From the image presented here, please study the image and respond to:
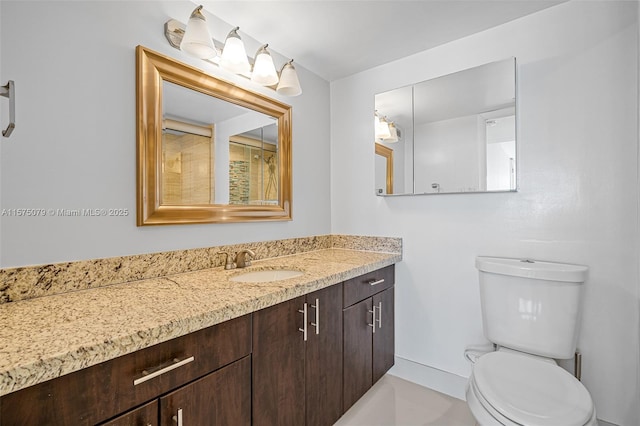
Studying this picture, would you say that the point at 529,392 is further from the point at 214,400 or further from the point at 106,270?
the point at 106,270

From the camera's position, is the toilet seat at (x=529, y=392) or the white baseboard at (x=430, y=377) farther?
the white baseboard at (x=430, y=377)

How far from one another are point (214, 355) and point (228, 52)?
4.65ft

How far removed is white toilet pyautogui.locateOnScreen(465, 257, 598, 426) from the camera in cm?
105

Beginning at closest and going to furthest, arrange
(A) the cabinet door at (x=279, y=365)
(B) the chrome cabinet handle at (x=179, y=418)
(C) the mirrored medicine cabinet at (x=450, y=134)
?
(B) the chrome cabinet handle at (x=179, y=418), (A) the cabinet door at (x=279, y=365), (C) the mirrored medicine cabinet at (x=450, y=134)

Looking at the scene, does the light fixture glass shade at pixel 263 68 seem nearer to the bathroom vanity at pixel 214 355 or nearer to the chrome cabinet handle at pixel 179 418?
the bathroom vanity at pixel 214 355

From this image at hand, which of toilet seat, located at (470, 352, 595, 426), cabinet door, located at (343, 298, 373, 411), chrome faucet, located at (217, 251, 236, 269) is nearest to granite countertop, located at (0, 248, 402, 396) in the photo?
chrome faucet, located at (217, 251, 236, 269)

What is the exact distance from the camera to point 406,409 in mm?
1769

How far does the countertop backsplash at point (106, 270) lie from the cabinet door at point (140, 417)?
0.61 m

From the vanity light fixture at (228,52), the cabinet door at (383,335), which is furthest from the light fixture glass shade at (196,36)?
the cabinet door at (383,335)

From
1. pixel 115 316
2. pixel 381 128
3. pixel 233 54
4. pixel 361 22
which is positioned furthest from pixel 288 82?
pixel 115 316

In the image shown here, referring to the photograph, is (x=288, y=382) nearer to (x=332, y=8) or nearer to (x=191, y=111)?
(x=191, y=111)

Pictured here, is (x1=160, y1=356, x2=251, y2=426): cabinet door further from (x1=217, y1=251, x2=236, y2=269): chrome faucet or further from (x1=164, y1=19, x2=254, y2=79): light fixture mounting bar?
(x1=164, y1=19, x2=254, y2=79): light fixture mounting bar

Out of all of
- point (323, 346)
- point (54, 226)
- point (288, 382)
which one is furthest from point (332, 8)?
point (288, 382)

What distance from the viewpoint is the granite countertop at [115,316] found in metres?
0.67
